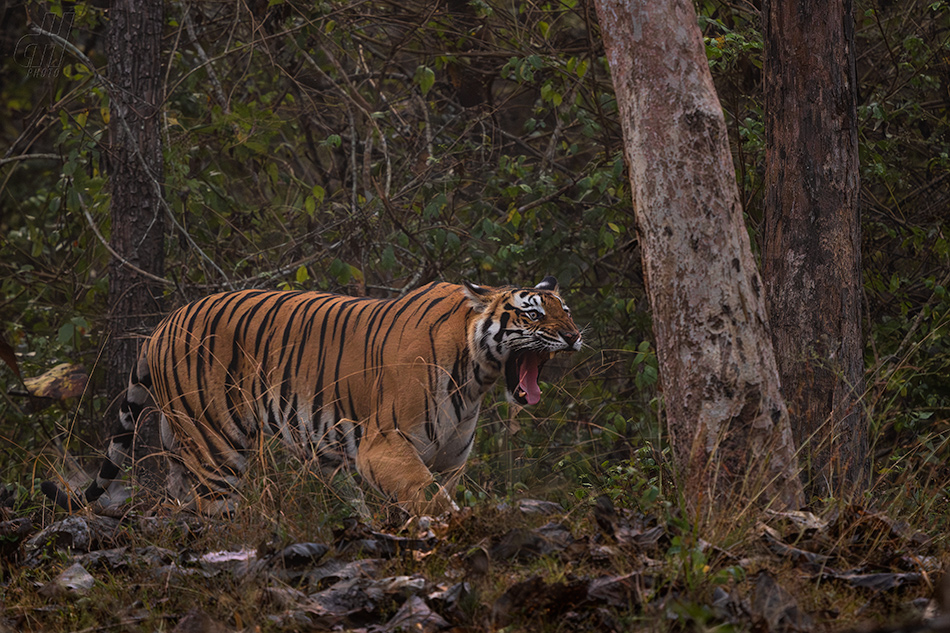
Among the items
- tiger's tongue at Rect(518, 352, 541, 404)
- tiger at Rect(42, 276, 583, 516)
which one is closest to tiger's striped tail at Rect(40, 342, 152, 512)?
tiger at Rect(42, 276, 583, 516)

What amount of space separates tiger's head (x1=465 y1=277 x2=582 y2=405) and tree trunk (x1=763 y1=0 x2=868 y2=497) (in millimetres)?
1066

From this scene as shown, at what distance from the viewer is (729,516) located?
2889mm

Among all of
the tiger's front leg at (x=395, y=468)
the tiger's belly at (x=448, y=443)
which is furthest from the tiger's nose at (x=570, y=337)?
the tiger's front leg at (x=395, y=468)

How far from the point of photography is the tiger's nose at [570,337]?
4.50 meters

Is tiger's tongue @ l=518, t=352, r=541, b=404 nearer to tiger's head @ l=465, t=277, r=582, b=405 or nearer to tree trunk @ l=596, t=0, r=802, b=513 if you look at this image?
tiger's head @ l=465, t=277, r=582, b=405

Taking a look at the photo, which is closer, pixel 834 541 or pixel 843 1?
pixel 834 541

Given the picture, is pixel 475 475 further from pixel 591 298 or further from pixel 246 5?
pixel 246 5

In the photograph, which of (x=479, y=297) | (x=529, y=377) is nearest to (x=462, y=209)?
(x=479, y=297)

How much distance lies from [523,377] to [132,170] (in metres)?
3.13

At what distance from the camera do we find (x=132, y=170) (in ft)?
19.7

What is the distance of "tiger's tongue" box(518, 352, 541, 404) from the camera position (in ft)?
15.2

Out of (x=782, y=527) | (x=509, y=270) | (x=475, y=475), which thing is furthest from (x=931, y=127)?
(x=782, y=527)

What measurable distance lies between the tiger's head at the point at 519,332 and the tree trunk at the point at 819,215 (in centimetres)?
107

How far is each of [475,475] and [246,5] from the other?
3831 mm
